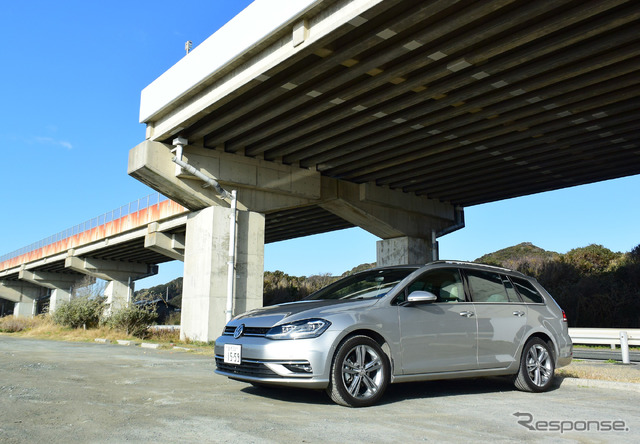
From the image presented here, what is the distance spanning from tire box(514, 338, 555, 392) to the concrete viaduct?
6413 mm

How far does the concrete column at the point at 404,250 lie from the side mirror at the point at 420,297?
65.9 ft

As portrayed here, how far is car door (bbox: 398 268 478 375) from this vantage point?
5.92 metres

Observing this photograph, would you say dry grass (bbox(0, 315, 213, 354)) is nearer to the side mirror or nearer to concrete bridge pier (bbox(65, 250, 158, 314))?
the side mirror

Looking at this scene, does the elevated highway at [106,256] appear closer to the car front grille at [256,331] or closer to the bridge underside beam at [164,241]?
the bridge underside beam at [164,241]

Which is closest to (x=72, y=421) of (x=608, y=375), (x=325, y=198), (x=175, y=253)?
(x=608, y=375)

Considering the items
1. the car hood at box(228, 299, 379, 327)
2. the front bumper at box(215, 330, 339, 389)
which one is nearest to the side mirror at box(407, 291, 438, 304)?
the car hood at box(228, 299, 379, 327)

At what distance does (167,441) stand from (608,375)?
23.0 feet

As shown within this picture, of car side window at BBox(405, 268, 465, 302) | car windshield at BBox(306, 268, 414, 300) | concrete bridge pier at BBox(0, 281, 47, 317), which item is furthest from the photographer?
concrete bridge pier at BBox(0, 281, 47, 317)

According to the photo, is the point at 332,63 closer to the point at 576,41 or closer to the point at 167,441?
the point at 576,41

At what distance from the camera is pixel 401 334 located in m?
5.84

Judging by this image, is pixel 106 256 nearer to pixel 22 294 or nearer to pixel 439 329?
pixel 22 294

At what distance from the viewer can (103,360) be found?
10.1 m

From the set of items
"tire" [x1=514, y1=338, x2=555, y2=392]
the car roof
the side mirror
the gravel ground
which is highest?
the car roof

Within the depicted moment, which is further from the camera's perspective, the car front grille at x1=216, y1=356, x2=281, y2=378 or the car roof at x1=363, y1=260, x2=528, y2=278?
the car roof at x1=363, y1=260, x2=528, y2=278
